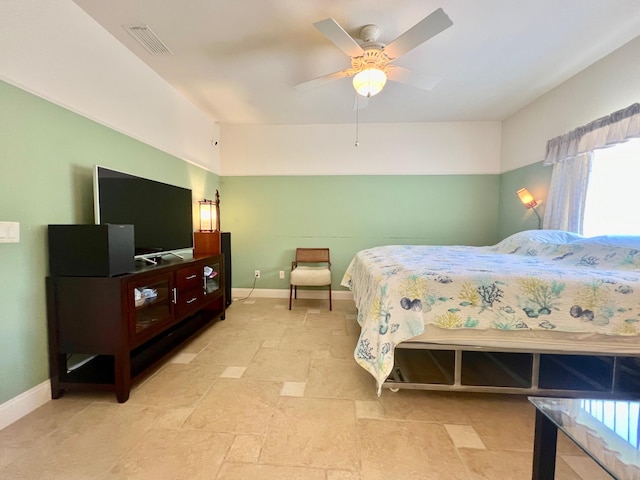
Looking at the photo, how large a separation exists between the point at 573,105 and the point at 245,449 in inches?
147

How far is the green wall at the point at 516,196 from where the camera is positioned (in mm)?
2900

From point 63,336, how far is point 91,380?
0.31 meters

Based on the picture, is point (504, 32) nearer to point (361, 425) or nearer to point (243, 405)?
point (361, 425)

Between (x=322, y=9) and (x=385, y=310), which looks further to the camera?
(x=322, y=9)

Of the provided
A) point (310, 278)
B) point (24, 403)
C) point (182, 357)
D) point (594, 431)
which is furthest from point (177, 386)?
point (594, 431)

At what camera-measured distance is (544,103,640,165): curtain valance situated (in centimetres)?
193

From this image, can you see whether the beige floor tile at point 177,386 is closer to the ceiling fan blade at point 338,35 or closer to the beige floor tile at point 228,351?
the beige floor tile at point 228,351

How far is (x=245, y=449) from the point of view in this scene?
47.5 inches

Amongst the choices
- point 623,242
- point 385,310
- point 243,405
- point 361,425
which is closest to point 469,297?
point 385,310

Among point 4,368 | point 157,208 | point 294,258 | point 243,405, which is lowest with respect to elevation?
point 243,405

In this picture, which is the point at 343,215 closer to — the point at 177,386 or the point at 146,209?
the point at 146,209

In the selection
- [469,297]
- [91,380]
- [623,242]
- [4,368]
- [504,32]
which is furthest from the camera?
[504,32]

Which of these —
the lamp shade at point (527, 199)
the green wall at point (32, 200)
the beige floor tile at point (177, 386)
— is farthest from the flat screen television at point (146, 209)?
A: the lamp shade at point (527, 199)

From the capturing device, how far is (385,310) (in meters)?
1.47
